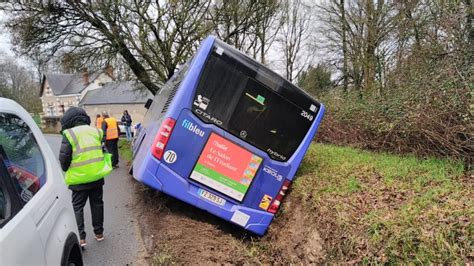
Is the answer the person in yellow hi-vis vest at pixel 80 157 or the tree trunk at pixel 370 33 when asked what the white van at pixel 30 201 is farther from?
the tree trunk at pixel 370 33

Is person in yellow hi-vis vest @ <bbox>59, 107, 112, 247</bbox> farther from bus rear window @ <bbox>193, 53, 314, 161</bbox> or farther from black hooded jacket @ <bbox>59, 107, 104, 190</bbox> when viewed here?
bus rear window @ <bbox>193, 53, 314, 161</bbox>

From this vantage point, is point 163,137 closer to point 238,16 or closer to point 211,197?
point 211,197

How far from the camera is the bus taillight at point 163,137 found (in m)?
5.12

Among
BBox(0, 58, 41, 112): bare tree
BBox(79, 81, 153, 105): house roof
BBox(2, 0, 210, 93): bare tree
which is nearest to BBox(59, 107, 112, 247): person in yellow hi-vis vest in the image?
BBox(2, 0, 210, 93): bare tree

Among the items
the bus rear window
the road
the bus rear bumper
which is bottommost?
the road

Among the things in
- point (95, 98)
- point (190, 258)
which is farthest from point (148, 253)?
point (95, 98)

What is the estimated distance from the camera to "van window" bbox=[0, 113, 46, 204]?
2.36 meters

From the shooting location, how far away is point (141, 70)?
14727 mm

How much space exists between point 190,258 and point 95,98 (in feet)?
164

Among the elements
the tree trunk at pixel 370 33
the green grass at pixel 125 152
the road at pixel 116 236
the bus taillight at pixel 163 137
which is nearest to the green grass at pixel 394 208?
the bus taillight at pixel 163 137

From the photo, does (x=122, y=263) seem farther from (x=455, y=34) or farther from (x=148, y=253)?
(x=455, y=34)

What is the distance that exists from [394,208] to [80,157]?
3.97m

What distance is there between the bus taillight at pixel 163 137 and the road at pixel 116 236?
53.7 inches

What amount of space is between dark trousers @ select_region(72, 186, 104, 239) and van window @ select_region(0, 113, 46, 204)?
2.14 m
